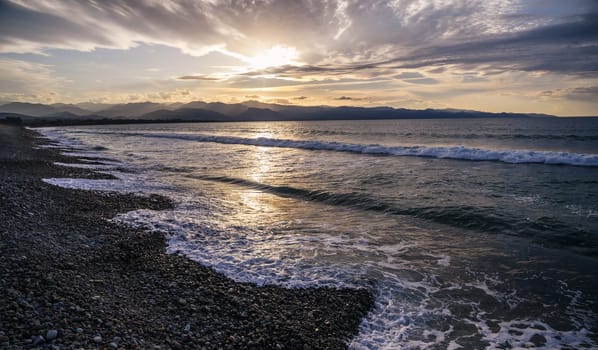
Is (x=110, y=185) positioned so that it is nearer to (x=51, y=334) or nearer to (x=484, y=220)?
(x=51, y=334)

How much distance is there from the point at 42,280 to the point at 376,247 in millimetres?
7328

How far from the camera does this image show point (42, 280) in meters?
5.05

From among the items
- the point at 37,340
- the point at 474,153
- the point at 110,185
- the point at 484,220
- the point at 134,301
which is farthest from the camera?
the point at 474,153

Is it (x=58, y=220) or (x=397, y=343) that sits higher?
(x=58, y=220)

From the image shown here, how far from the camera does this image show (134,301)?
17.1 ft

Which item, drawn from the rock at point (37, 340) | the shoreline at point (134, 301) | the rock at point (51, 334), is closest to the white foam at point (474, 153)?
the shoreline at point (134, 301)

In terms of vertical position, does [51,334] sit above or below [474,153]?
below

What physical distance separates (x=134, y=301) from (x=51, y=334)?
4.97ft

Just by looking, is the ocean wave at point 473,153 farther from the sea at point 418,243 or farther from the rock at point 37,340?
the rock at point 37,340

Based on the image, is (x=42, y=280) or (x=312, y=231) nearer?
(x=42, y=280)

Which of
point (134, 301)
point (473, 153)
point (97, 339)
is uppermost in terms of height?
point (473, 153)

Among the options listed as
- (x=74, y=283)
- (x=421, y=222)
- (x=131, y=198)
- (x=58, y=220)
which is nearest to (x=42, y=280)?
(x=74, y=283)

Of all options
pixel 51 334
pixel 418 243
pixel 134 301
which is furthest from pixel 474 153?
pixel 51 334

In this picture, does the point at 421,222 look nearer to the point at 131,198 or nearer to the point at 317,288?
the point at 317,288
